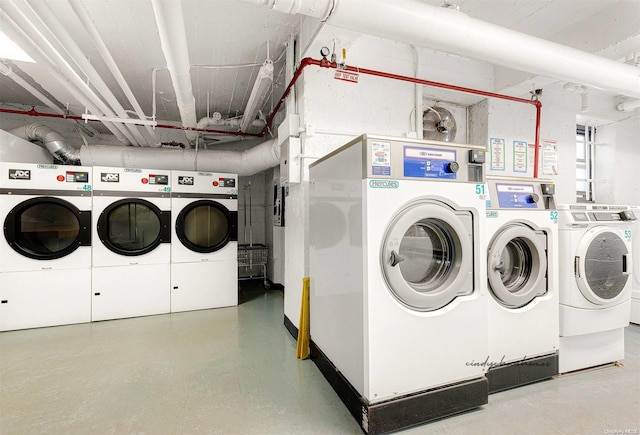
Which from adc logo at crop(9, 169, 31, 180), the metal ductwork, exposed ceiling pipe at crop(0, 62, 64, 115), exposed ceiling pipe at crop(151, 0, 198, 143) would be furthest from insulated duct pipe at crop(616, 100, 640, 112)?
adc logo at crop(9, 169, 31, 180)

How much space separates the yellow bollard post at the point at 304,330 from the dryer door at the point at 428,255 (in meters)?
1.00

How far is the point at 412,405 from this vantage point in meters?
1.59

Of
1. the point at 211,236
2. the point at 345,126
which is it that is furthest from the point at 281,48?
the point at 211,236

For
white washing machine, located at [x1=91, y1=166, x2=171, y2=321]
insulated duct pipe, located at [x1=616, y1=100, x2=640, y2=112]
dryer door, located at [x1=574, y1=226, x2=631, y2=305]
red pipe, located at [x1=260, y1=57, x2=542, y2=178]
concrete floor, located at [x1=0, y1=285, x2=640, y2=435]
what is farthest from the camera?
insulated duct pipe, located at [x1=616, y1=100, x2=640, y2=112]

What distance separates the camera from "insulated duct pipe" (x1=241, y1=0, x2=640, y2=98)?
1.61 metres

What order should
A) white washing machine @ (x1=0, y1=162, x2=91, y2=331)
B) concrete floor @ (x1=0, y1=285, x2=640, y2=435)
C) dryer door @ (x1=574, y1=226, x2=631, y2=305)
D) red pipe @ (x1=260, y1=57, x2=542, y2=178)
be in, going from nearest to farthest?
1. concrete floor @ (x1=0, y1=285, x2=640, y2=435)
2. dryer door @ (x1=574, y1=226, x2=631, y2=305)
3. red pipe @ (x1=260, y1=57, x2=542, y2=178)
4. white washing machine @ (x1=0, y1=162, x2=91, y2=331)

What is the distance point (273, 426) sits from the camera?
1.63 m

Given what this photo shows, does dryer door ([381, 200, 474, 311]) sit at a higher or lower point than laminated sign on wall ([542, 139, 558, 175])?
lower

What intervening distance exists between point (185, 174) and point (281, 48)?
6.43ft

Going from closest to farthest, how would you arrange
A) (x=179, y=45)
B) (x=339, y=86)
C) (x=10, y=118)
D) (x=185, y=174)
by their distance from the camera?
(x=179, y=45) → (x=339, y=86) → (x=185, y=174) → (x=10, y=118)

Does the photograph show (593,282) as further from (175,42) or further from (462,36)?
(175,42)

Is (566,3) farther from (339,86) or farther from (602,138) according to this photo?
(602,138)

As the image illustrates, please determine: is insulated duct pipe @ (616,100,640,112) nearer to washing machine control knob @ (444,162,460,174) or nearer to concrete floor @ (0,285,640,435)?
concrete floor @ (0,285,640,435)

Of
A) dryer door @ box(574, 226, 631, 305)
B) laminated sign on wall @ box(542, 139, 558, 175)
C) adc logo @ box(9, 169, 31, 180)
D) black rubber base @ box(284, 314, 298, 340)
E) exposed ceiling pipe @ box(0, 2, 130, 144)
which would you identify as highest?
exposed ceiling pipe @ box(0, 2, 130, 144)
